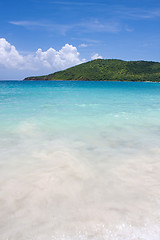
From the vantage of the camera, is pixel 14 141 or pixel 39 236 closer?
pixel 39 236

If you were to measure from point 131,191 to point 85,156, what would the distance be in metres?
2.41

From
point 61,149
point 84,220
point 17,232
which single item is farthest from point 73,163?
point 17,232

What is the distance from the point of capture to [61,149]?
7.11 meters

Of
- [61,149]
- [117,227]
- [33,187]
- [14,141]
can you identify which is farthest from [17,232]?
[14,141]

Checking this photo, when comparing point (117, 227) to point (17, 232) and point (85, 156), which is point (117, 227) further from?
point (85, 156)

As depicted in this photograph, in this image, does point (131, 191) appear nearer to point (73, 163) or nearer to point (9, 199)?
point (73, 163)

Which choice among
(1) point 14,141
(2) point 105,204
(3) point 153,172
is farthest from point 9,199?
(1) point 14,141

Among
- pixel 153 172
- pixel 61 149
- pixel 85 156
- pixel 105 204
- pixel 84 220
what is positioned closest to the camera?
pixel 84 220

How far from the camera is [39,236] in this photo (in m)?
3.01

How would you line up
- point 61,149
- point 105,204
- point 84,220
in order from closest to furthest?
point 84,220 < point 105,204 < point 61,149

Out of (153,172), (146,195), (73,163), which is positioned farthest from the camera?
(73,163)

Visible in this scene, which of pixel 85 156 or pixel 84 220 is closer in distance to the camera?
pixel 84 220

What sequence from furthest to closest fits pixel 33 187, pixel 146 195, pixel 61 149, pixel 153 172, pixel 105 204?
pixel 61 149, pixel 153 172, pixel 33 187, pixel 146 195, pixel 105 204

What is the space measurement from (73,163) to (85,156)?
2.35 feet
